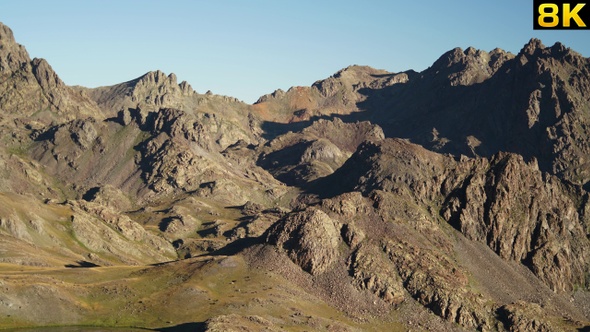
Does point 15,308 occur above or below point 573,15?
below

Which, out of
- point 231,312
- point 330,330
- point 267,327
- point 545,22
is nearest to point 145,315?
point 231,312

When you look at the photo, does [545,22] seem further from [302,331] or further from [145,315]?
[145,315]

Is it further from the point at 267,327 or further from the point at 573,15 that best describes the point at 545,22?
the point at 267,327

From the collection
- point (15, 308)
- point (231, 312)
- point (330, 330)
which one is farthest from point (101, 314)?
point (330, 330)

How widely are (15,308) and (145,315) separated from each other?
3618 cm

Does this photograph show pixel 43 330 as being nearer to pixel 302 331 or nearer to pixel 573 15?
pixel 302 331

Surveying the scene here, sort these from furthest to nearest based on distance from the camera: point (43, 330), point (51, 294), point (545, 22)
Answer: point (51, 294) → point (43, 330) → point (545, 22)

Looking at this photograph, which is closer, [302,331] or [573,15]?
[573,15]

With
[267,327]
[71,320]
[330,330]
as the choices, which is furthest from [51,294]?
[330,330]

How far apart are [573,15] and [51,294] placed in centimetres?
15912

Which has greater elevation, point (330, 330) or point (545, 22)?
point (545, 22)

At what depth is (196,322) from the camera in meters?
192

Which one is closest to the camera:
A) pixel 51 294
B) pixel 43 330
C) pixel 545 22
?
pixel 545 22

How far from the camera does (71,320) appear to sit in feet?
635
